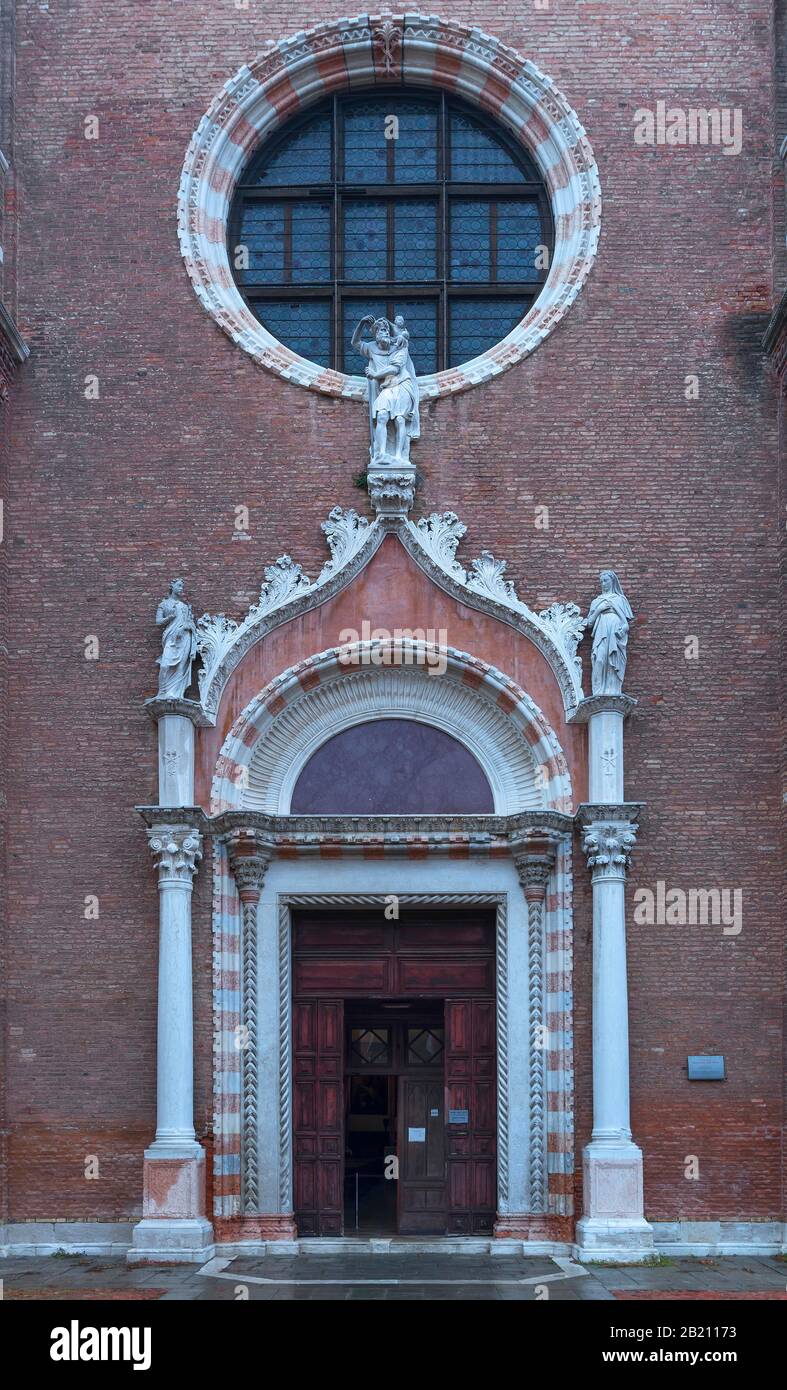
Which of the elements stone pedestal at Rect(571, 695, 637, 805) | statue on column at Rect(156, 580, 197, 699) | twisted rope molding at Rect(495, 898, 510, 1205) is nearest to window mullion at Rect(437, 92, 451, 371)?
statue on column at Rect(156, 580, 197, 699)

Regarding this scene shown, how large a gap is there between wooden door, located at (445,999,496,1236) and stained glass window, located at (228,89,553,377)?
7045 mm

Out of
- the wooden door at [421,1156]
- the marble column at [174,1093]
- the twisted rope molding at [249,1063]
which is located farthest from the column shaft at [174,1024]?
the wooden door at [421,1156]

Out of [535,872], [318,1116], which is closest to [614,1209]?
[318,1116]

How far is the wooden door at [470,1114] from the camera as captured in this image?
18297mm

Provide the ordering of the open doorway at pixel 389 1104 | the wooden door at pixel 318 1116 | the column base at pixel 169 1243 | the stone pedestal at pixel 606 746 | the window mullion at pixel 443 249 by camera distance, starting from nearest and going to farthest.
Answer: the column base at pixel 169 1243 → the stone pedestal at pixel 606 746 → the wooden door at pixel 318 1116 → the open doorway at pixel 389 1104 → the window mullion at pixel 443 249

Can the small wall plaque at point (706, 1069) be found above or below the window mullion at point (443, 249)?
below

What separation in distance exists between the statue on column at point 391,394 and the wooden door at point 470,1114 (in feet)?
19.1

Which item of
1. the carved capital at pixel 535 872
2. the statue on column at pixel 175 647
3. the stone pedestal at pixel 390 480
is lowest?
the carved capital at pixel 535 872

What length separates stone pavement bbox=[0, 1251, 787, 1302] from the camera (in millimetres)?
15133

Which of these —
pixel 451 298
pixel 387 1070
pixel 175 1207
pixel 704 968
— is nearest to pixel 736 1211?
pixel 704 968

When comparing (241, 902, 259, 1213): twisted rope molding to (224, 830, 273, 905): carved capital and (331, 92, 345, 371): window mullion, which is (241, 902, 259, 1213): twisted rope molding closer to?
(224, 830, 273, 905): carved capital

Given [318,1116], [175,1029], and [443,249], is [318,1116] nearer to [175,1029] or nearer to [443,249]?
[175,1029]

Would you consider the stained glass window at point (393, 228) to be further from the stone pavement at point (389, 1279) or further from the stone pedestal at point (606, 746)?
the stone pavement at point (389, 1279)

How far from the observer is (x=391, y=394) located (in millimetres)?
18906
